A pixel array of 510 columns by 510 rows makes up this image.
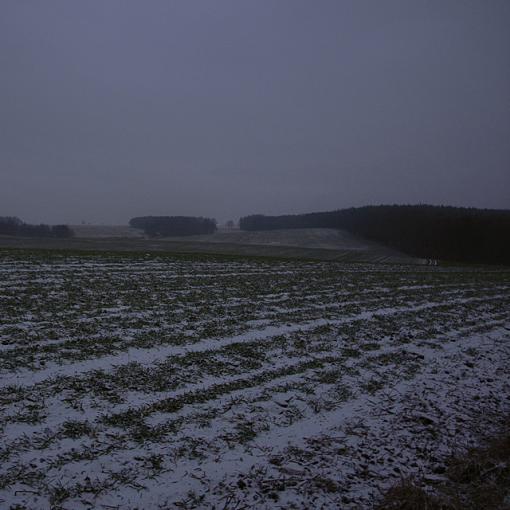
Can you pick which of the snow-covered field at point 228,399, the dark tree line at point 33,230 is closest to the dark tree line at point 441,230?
the snow-covered field at point 228,399

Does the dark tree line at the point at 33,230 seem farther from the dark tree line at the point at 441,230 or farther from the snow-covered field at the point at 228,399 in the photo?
the snow-covered field at the point at 228,399

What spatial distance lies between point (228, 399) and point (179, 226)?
111995 mm

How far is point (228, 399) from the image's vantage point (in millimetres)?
6070

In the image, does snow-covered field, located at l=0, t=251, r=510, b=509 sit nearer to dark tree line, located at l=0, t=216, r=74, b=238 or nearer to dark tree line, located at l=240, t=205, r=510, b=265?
dark tree line, located at l=240, t=205, r=510, b=265

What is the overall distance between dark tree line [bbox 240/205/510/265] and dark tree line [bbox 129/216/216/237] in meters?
52.4

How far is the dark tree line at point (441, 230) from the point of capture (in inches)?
2657

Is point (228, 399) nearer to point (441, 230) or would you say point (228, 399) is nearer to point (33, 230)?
point (441, 230)

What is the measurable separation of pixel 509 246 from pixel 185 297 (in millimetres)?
73192

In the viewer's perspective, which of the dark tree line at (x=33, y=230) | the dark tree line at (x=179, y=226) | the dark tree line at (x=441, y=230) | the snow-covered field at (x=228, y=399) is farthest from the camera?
the dark tree line at (x=179, y=226)

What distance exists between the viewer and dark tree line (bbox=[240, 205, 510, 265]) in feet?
221

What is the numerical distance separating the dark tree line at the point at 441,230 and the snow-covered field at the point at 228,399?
65.8 m

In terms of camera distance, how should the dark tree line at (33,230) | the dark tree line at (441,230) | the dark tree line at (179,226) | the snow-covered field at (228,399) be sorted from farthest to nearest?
the dark tree line at (179,226), the dark tree line at (33,230), the dark tree line at (441,230), the snow-covered field at (228,399)

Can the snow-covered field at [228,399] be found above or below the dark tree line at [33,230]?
below

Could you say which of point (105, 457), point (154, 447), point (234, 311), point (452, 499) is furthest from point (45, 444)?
point (234, 311)
